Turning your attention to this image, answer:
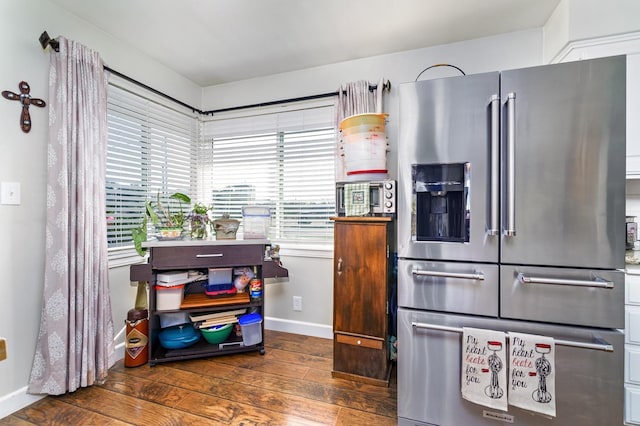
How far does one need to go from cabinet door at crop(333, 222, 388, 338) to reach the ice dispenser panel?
1.36 ft

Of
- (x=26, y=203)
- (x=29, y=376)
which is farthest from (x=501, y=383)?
(x=26, y=203)

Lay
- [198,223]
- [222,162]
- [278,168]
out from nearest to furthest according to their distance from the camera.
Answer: [198,223] → [278,168] → [222,162]

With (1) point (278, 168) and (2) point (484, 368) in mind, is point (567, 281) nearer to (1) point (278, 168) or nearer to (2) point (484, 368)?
(2) point (484, 368)

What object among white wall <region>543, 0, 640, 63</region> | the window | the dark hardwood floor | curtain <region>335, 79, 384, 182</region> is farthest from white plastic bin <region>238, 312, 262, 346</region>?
white wall <region>543, 0, 640, 63</region>

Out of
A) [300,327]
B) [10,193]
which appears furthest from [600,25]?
[10,193]

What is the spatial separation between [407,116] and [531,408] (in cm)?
148

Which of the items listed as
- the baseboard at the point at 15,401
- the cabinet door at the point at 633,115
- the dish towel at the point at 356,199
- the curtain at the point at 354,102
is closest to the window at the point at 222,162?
the curtain at the point at 354,102

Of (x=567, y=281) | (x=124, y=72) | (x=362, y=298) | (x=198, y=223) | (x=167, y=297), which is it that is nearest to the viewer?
(x=567, y=281)

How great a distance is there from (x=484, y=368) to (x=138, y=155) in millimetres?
2869

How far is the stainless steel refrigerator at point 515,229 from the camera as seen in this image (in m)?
1.18

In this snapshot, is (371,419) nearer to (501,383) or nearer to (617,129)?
(501,383)

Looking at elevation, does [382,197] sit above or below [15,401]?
above

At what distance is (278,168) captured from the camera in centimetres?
280

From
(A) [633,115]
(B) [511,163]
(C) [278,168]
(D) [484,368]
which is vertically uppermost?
(A) [633,115]
